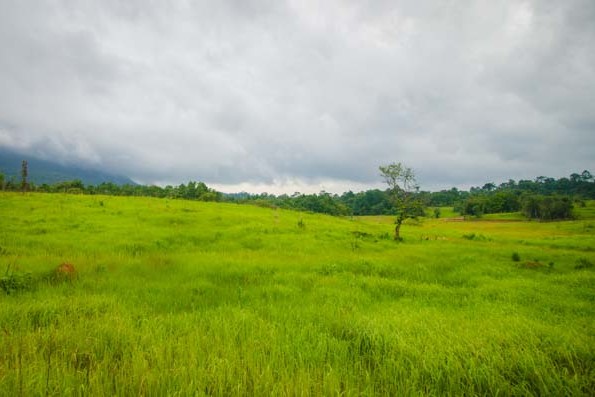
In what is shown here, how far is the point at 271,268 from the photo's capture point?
1198 centimetres

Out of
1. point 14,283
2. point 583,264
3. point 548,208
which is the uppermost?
point 548,208

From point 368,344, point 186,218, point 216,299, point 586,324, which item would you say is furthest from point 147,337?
point 186,218

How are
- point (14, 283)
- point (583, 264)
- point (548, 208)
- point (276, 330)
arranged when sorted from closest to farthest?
point (276, 330) < point (14, 283) < point (583, 264) < point (548, 208)

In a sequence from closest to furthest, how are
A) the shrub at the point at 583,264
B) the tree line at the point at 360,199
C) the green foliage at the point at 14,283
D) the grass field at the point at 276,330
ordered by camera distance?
1. the grass field at the point at 276,330
2. the green foliage at the point at 14,283
3. the shrub at the point at 583,264
4. the tree line at the point at 360,199

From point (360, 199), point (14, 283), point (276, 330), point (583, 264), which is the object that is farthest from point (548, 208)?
point (14, 283)

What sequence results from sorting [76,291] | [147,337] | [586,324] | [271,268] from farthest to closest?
1. [271,268]
2. [76,291]
3. [586,324]
4. [147,337]

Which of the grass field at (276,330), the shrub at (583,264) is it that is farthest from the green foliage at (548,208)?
the grass field at (276,330)

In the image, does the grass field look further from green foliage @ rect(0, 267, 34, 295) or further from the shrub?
the shrub

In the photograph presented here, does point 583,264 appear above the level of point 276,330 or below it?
below

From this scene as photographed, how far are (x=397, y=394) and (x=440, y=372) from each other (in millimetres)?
820

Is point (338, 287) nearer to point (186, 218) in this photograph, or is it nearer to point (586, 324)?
point (586, 324)

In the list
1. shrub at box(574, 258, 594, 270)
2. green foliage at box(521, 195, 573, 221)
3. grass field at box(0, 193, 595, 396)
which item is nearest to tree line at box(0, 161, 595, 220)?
green foliage at box(521, 195, 573, 221)

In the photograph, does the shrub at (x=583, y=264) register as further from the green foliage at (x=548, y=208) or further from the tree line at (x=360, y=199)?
the green foliage at (x=548, y=208)

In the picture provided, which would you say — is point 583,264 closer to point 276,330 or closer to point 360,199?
point 276,330
